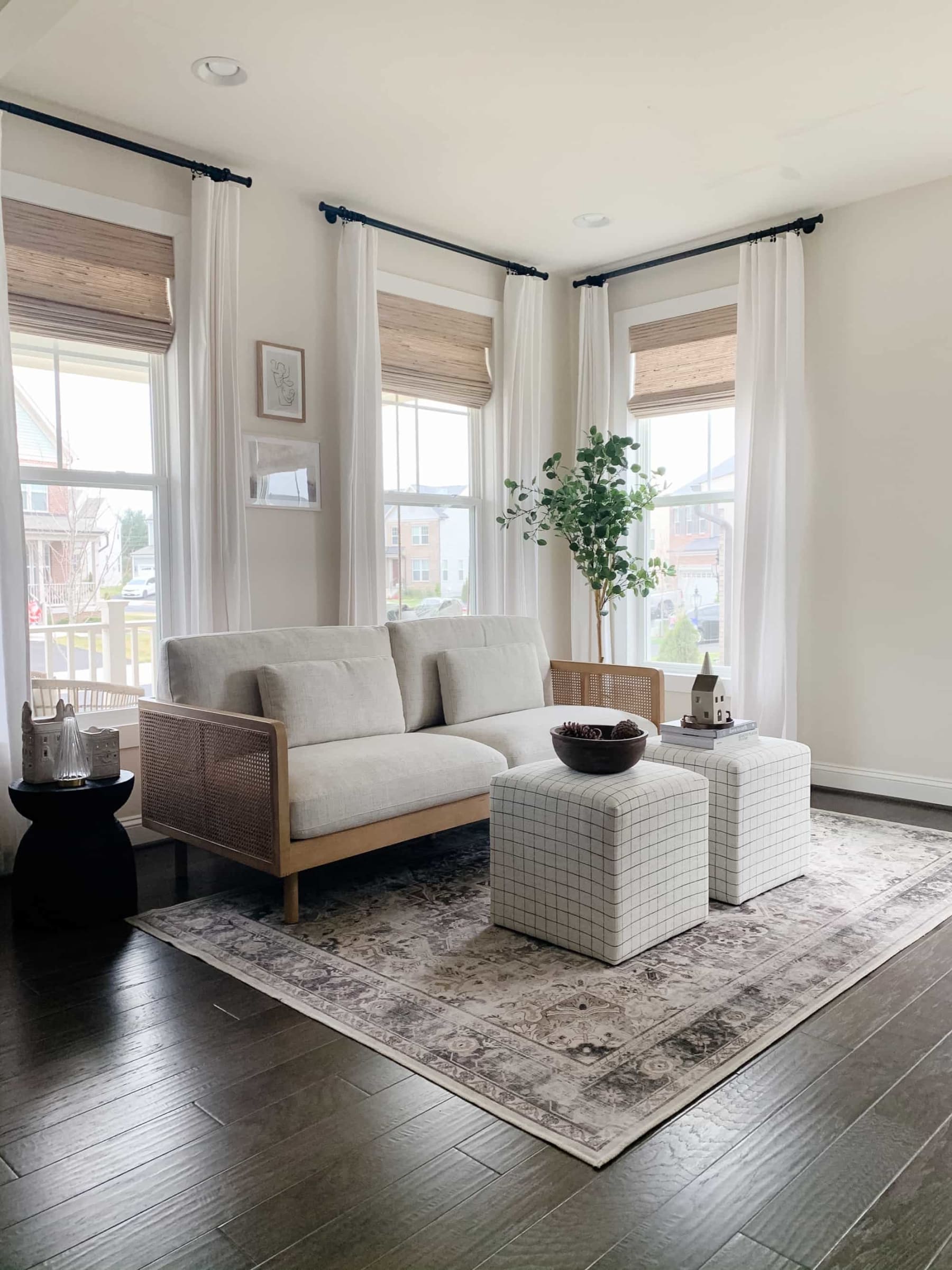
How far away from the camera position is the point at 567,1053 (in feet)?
7.03

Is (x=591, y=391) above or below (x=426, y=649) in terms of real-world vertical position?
above

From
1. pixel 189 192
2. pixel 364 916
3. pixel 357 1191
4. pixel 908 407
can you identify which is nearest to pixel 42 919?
pixel 364 916

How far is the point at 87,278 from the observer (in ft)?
12.0

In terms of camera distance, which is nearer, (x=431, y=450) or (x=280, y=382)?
(x=280, y=382)

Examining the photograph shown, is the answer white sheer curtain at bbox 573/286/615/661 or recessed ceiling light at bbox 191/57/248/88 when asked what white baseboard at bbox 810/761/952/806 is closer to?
white sheer curtain at bbox 573/286/615/661

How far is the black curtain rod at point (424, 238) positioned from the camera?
4.46 metres

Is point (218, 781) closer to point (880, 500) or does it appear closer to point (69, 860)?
point (69, 860)

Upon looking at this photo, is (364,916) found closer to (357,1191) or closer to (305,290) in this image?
(357,1191)

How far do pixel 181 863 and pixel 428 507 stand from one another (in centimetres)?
239

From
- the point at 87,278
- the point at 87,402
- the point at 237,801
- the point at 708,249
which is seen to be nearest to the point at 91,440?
the point at 87,402

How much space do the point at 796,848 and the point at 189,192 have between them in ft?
11.6

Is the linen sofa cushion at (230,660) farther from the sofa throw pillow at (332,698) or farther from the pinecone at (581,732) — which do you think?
the pinecone at (581,732)

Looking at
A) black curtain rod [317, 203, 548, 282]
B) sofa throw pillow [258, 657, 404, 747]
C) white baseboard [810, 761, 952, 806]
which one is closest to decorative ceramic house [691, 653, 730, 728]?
sofa throw pillow [258, 657, 404, 747]

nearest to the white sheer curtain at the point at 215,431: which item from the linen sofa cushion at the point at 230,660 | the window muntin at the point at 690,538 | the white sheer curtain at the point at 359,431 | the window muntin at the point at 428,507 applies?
the linen sofa cushion at the point at 230,660
